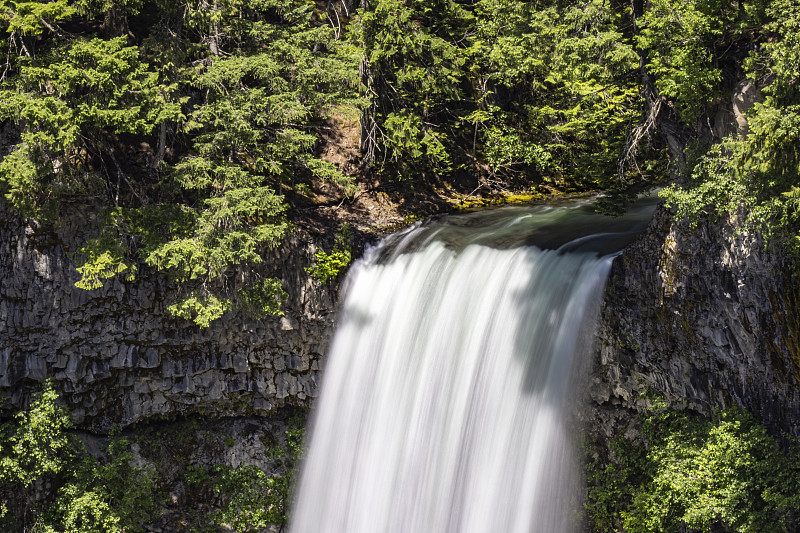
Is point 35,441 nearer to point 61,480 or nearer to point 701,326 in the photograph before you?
point 61,480

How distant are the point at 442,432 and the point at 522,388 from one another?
1.98 metres

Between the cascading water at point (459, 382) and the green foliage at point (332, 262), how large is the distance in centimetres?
33

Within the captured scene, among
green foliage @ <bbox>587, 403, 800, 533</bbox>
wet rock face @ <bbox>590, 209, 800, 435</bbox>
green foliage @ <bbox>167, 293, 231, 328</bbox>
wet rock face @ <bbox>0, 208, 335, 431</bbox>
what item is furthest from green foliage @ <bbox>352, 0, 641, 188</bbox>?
green foliage @ <bbox>587, 403, 800, 533</bbox>

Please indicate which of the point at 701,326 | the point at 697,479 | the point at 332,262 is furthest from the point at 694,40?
the point at 332,262

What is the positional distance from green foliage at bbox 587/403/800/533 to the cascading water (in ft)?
2.80

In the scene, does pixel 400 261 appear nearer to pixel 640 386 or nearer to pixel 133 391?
pixel 640 386

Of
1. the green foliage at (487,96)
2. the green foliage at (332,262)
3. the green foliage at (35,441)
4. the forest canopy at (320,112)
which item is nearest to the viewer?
the forest canopy at (320,112)

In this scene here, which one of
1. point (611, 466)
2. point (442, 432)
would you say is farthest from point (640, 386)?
point (442, 432)

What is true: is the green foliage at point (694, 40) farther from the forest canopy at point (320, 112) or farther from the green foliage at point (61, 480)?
the green foliage at point (61, 480)

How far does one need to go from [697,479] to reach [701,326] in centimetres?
254

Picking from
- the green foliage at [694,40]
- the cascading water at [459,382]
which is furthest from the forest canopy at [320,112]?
the cascading water at [459,382]

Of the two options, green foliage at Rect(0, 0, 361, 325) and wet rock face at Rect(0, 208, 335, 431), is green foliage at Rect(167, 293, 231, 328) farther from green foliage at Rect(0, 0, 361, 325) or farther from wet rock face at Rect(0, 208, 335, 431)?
wet rock face at Rect(0, 208, 335, 431)

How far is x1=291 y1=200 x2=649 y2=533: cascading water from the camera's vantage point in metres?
13.4

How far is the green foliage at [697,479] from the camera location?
11.2m
